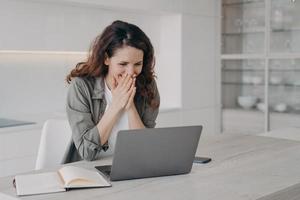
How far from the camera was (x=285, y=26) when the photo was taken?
4.57 m

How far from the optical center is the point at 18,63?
356cm

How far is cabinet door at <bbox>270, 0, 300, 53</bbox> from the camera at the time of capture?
4.50m

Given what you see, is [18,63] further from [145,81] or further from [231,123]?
[231,123]

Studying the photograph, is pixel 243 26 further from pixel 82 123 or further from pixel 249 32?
pixel 82 123

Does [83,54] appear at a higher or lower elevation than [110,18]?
lower

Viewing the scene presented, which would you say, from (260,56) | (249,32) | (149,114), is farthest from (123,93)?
(249,32)

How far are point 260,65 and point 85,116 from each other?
3383 mm

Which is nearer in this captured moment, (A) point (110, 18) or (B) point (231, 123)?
(A) point (110, 18)

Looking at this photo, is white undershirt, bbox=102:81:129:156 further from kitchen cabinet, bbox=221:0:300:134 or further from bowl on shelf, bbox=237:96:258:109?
bowl on shelf, bbox=237:96:258:109

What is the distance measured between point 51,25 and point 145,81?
177 centimetres

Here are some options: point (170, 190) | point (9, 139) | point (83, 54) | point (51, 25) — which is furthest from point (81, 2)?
Answer: point (170, 190)

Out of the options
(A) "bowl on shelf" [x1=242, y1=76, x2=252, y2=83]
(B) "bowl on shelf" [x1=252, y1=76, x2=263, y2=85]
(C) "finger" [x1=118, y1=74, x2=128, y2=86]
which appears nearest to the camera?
(C) "finger" [x1=118, y1=74, x2=128, y2=86]

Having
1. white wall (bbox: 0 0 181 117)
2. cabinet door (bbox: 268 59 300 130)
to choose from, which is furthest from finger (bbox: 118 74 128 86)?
cabinet door (bbox: 268 59 300 130)

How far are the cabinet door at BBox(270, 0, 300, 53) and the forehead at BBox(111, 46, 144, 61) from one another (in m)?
3.08
